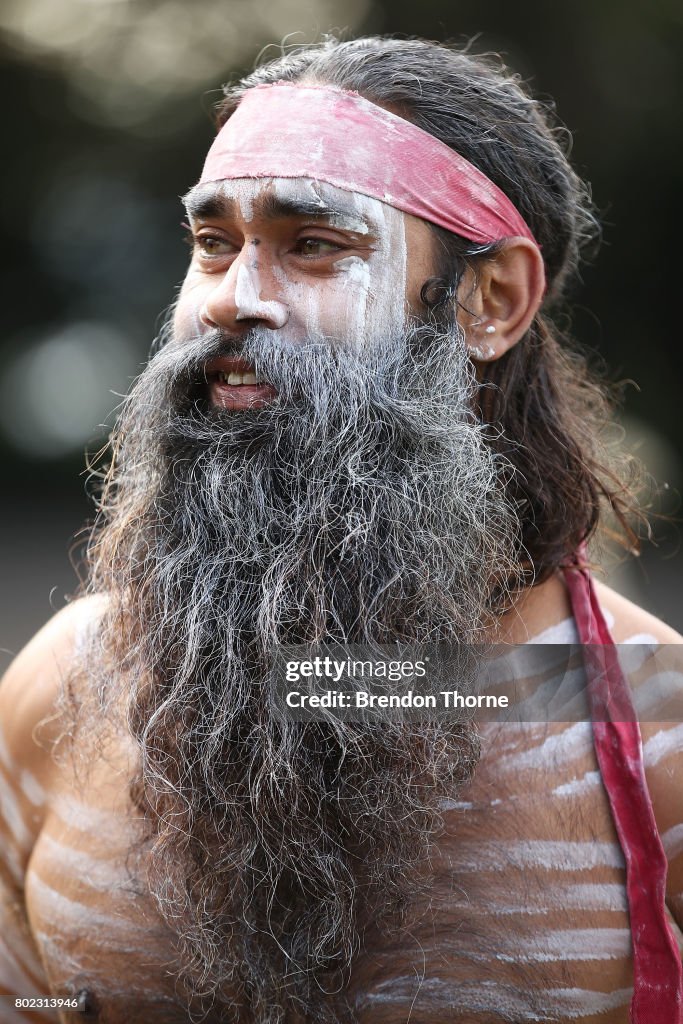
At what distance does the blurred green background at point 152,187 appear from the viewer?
7508 millimetres

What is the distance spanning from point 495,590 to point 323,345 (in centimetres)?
56

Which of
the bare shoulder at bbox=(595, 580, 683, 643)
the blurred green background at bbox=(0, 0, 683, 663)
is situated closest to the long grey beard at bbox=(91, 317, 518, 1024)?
the bare shoulder at bbox=(595, 580, 683, 643)

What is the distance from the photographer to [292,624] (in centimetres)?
170

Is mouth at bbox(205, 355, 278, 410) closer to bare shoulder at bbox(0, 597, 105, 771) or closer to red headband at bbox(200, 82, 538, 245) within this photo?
red headband at bbox(200, 82, 538, 245)

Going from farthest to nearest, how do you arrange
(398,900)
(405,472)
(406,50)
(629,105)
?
(629,105) < (406,50) < (405,472) < (398,900)

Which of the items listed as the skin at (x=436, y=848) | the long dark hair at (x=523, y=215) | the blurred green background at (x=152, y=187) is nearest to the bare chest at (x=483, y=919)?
the skin at (x=436, y=848)

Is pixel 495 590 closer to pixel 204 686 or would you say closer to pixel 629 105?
pixel 204 686

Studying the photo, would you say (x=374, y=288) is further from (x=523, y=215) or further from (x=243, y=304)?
(x=523, y=215)

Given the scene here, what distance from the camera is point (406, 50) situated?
6.57 ft

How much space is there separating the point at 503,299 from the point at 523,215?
7.4 inches

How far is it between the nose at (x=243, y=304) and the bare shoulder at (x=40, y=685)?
0.65 meters

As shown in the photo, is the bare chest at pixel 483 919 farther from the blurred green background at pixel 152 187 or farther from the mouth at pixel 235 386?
the blurred green background at pixel 152 187

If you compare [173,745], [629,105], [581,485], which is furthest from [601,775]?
[629,105]

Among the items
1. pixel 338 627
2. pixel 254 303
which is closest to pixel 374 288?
pixel 254 303
